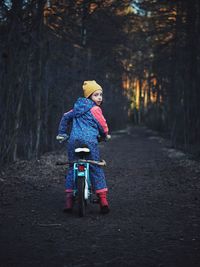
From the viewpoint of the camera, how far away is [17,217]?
685 centimetres

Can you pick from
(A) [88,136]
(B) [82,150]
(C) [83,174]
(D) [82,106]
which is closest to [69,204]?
(C) [83,174]

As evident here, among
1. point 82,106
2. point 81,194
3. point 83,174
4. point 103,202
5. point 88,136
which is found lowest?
point 103,202

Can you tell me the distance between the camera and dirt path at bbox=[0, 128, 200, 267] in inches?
187

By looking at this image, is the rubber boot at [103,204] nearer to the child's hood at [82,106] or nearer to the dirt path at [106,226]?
the dirt path at [106,226]

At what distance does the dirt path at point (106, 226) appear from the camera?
15.6ft

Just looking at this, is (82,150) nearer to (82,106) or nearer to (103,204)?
(82,106)

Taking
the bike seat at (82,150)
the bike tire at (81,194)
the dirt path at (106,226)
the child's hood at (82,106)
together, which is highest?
the child's hood at (82,106)

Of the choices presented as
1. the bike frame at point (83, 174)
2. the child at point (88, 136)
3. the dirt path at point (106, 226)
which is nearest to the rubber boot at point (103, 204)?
the child at point (88, 136)

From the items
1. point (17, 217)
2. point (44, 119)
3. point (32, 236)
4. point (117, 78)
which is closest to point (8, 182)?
point (17, 217)

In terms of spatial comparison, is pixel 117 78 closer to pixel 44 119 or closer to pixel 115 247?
pixel 44 119

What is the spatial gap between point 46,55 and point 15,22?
4755 millimetres

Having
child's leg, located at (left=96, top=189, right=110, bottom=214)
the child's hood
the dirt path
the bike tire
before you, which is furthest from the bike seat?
the dirt path

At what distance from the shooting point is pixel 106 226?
635 cm

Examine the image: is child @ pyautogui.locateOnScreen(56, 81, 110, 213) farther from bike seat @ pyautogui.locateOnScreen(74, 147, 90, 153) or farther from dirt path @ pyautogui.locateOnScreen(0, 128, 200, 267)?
dirt path @ pyautogui.locateOnScreen(0, 128, 200, 267)
